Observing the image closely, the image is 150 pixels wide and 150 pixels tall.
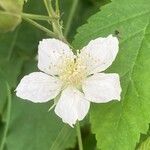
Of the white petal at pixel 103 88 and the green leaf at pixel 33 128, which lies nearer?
the white petal at pixel 103 88

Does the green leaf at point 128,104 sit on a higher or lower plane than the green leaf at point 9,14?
lower

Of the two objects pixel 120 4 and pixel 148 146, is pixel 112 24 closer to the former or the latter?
pixel 120 4

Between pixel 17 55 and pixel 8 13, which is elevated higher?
pixel 8 13

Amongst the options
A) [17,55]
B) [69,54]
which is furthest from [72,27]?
[69,54]

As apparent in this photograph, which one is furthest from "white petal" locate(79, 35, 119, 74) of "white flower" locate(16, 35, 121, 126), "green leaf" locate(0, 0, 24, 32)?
"green leaf" locate(0, 0, 24, 32)

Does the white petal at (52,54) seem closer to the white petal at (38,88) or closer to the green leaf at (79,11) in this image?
the white petal at (38,88)

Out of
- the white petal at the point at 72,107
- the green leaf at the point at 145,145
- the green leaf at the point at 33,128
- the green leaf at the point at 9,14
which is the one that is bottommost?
the green leaf at the point at 33,128

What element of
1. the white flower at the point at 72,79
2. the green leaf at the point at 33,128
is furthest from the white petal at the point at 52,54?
the green leaf at the point at 33,128
